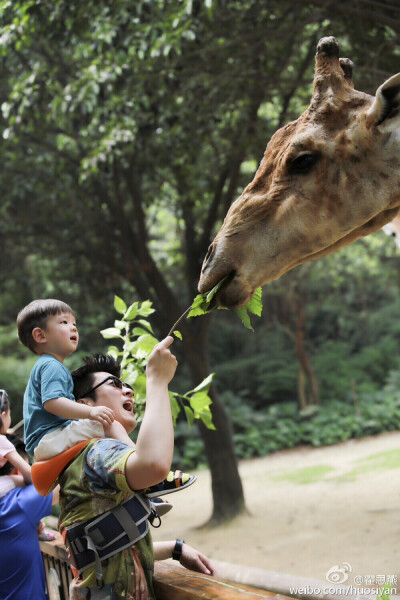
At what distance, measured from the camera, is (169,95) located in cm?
613

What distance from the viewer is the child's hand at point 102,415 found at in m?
1.67

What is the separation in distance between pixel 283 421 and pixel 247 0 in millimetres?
8609

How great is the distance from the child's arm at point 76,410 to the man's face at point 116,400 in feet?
0.49

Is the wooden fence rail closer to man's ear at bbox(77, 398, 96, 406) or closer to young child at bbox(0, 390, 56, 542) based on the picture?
man's ear at bbox(77, 398, 96, 406)

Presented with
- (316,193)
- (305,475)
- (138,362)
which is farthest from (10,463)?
(305,475)

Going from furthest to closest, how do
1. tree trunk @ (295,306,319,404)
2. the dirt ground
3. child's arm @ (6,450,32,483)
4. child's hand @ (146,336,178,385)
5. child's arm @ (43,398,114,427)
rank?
tree trunk @ (295,306,319,404), the dirt ground, child's arm @ (6,450,32,483), child's arm @ (43,398,114,427), child's hand @ (146,336,178,385)

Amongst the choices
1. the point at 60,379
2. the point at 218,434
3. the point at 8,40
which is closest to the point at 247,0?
the point at 8,40

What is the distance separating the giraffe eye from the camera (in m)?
1.75

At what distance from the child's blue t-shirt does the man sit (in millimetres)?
126

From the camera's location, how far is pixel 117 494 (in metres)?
1.63

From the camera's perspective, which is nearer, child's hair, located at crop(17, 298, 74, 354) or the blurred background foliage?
child's hair, located at crop(17, 298, 74, 354)

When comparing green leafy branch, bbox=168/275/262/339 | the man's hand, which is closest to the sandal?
the man's hand

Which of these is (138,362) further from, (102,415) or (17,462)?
(102,415)

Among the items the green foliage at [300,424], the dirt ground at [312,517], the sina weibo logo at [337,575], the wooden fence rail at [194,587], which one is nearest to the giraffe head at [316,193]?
the wooden fence rail at [194,587]
